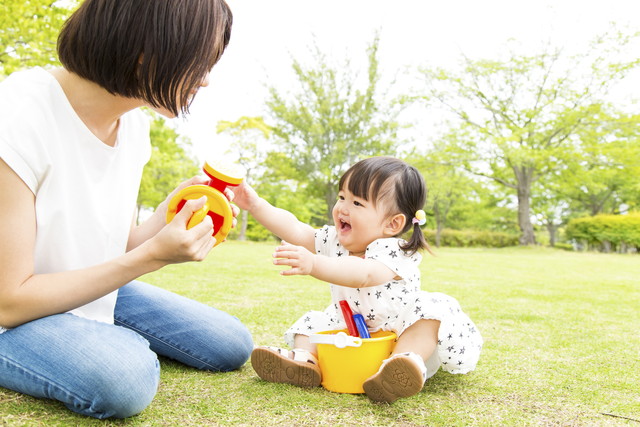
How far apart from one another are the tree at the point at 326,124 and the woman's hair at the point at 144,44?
17.9 meters

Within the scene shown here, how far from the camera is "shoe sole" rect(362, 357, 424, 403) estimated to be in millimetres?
1585

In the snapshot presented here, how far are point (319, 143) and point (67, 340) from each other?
18.2 metres

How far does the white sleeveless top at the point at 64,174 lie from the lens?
56.0 inches

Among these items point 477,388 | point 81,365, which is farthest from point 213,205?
point 477,388

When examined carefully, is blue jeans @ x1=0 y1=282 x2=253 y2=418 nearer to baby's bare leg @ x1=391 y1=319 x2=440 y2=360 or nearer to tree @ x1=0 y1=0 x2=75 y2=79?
baby's bare leg @ x1=391 y1=319 x2=440 y2=360

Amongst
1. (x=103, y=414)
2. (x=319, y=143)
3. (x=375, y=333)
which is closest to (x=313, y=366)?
(x=375, y=333)

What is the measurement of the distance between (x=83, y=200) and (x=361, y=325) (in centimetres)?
99

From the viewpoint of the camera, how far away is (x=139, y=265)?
4.62ft

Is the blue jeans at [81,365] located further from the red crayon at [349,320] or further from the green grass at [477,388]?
the red crayon at [349,320]

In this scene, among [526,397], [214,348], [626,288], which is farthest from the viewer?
[626,288]

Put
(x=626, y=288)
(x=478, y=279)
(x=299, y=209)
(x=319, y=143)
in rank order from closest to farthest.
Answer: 1. (x=626, y=288)
2. (x=478, y=279)
3. (x=319, y=143)
4. (x=299, y=209)

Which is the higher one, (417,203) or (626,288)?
(417,203)

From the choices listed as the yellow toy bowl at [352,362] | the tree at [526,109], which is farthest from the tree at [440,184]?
the yellow toy bowl at [352,362]

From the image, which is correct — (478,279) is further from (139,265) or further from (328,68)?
(328,68)
